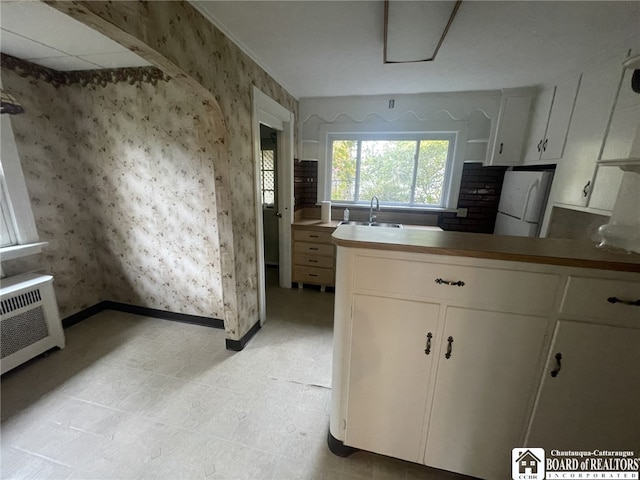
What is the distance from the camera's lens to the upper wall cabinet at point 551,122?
6.72 ft

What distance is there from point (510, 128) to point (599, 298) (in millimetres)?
2410

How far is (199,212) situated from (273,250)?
197cm

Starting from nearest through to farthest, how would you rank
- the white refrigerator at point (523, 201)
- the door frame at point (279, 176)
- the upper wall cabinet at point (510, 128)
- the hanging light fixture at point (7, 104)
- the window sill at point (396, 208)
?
the hanging light fixture at point (7, 104) → the door frame at point (279, 176) → the white refrigerator at point (523, 201) → the upper wall cabinet at point (510, 128) → the window sill at point (396, 208)

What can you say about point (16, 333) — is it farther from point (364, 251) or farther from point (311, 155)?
point (311, 155)

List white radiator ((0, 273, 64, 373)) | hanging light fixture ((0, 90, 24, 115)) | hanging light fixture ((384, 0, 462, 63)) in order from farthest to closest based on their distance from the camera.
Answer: white radiator ((0, 273, 64, 373)), hanging light fixture ((0, 90, 24, 115)), hanging light fixture ((384, 0, 462, 63))

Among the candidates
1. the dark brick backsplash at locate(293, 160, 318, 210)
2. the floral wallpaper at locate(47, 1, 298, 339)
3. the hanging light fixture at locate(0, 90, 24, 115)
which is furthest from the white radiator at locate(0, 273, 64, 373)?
the dark brick backsplash at locate(293, 160, 318, 210)

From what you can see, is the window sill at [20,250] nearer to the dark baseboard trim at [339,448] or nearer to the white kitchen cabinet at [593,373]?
the dark baseboard trim at [339,448]

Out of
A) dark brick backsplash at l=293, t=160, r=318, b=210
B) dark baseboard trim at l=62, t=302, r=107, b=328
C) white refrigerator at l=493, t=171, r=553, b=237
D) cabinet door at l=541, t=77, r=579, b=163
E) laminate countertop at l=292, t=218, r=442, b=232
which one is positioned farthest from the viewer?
dark brick backsplash at l=293, t=160, r=318, b=210

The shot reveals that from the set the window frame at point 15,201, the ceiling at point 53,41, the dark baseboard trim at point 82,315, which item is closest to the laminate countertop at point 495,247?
the ceiling at point 53,41

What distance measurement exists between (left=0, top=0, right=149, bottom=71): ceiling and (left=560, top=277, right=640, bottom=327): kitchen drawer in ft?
9.13

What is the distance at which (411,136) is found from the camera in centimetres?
316

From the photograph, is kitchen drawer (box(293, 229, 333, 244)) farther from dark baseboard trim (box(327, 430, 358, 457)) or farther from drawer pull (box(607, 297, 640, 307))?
drawer pull (box(607, 297, 640, 307))

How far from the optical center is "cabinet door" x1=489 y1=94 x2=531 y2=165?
8.45 ft

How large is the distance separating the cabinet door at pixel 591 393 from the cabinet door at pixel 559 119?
5.88 ft
